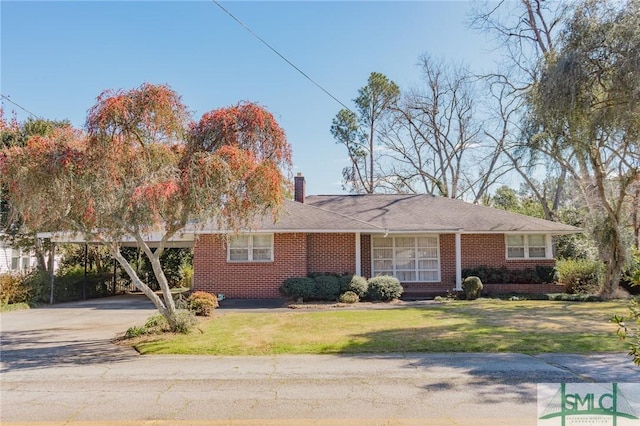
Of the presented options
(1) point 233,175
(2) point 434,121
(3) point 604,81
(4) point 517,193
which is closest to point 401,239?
(3) point 604,81

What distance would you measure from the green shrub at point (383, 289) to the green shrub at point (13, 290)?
1355cm

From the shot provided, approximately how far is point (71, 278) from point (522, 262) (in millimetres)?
20623

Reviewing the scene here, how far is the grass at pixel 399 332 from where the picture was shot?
29.1ft

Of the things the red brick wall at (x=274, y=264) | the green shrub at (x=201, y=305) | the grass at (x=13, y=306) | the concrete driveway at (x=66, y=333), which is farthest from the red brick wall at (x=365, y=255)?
the grass at (x=13, y=306)

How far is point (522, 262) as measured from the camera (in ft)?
67.3

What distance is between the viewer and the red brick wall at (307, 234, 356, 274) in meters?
19.2

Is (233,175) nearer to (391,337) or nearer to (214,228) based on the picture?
(391,337)

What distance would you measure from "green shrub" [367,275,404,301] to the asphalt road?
29.6ft

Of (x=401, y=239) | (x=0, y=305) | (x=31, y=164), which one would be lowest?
(x=0, y=305)

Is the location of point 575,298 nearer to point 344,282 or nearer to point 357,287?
point 357,287

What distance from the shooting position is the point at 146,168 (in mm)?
9414

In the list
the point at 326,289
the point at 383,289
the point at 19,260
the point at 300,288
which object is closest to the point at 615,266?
the point at 383,289

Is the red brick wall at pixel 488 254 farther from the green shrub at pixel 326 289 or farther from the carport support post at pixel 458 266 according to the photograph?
the green shrub at pixel 326 289

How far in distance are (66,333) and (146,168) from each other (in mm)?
5390
